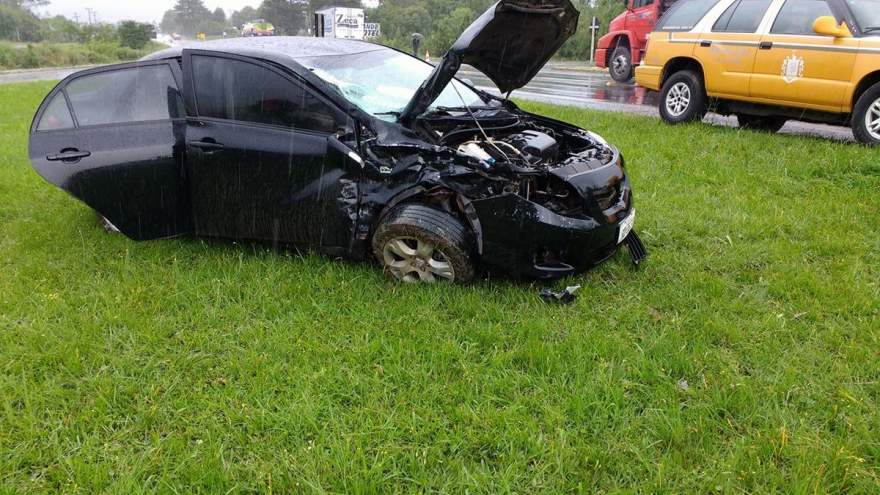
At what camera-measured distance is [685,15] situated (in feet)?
26.1

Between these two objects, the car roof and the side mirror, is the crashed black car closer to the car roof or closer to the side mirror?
the car roof

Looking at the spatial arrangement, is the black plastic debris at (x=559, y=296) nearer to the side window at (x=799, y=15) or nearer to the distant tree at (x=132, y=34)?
the side window at (x=799, y=15)

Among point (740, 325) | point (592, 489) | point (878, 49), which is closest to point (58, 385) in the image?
point (592, 489)

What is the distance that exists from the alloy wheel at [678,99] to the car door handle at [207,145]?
6.05 metres

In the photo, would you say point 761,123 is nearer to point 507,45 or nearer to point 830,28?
point 830,28

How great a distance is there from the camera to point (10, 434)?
2629mm

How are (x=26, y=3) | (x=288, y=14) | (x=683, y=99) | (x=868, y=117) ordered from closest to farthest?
(x=868, y=117) → (x=683, y=99) → (x=26, y=3) → (x=288, y=14)

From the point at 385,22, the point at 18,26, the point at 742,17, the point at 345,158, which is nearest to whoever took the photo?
the point at 345,158

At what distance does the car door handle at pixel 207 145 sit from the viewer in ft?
12.9

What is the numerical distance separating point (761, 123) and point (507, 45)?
5.20 m

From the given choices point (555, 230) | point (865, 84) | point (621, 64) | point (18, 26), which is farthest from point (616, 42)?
point (18, 26)

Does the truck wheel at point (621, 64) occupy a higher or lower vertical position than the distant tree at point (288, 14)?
lower

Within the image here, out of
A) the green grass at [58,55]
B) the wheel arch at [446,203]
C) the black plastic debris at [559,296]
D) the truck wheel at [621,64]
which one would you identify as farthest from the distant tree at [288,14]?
the black plastic debris at [559,296]

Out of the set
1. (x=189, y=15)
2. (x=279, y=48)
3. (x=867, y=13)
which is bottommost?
(x=279, y=48)
